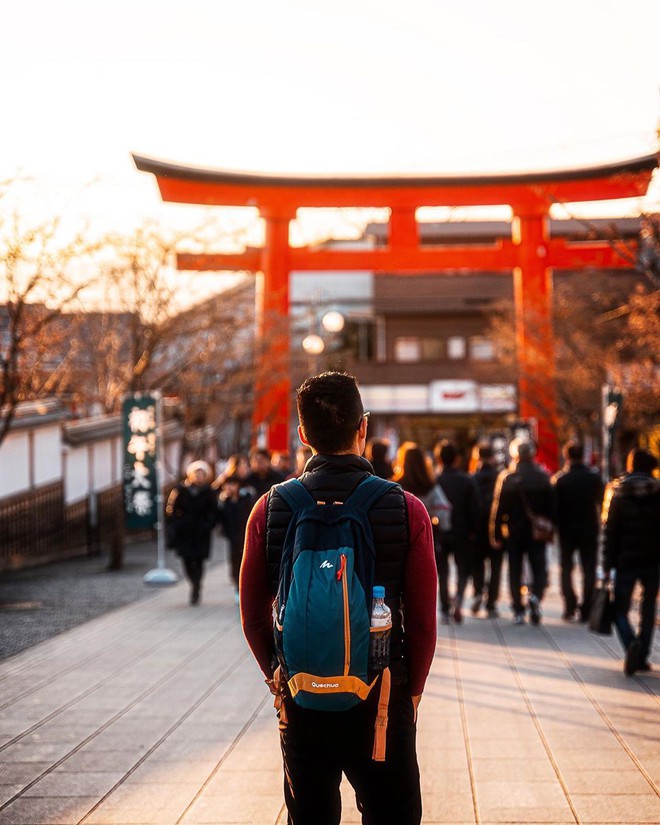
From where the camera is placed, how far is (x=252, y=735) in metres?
6.19

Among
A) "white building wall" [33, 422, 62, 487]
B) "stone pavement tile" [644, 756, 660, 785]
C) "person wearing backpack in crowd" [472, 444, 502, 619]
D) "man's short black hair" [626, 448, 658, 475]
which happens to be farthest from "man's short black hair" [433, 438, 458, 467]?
"white building wall" [33, 422, 62, 487]

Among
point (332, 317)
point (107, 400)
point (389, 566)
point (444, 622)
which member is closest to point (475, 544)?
point (444, 622)

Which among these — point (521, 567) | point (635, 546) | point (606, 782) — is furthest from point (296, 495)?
point (521, 567)

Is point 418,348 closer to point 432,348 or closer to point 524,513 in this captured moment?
point 432,348

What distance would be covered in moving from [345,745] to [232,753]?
3.01 metres

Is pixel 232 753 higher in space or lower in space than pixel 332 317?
lower

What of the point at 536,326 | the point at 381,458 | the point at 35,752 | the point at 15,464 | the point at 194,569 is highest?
the point at 536,326

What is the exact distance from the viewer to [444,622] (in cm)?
1105

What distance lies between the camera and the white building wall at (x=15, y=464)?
18.0 m

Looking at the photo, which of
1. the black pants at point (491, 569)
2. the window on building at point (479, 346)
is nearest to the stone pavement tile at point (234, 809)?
the black pants at point (491, 569)

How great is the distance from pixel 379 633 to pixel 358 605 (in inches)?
4.9

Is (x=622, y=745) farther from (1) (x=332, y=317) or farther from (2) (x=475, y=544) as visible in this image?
(1) (x=332, y=317)

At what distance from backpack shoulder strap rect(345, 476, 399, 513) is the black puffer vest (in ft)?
0.05

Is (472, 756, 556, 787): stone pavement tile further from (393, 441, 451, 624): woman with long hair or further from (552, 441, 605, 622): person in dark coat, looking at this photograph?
(552, 441, 605, 622): person in dark coat
